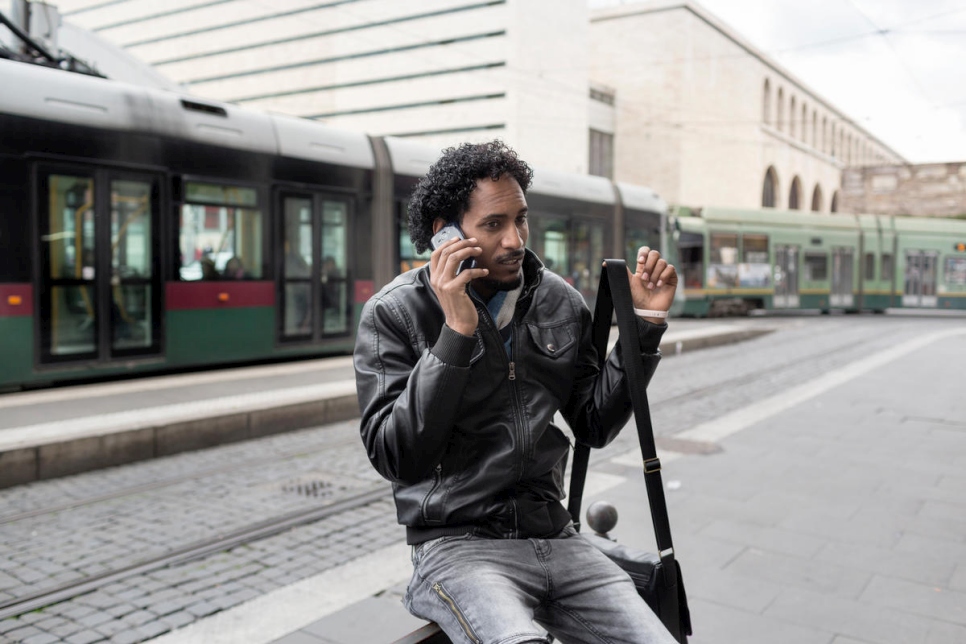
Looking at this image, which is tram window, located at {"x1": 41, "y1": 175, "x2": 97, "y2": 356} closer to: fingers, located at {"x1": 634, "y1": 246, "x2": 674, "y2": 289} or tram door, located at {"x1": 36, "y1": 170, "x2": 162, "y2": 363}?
tram door, located at {"x1": 36, "y1": 170, "x2": 162, "y2": 363}

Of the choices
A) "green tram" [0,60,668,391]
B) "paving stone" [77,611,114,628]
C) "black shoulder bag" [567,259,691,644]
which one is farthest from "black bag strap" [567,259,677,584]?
"green tram" [0,60,668,391]

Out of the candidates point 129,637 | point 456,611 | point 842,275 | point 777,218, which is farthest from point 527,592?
point 842,275

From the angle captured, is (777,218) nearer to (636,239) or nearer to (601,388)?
(636,239)

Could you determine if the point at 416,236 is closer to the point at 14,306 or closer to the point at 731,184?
the point at 14,306

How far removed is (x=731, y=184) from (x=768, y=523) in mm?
51889

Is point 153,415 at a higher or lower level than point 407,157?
lower

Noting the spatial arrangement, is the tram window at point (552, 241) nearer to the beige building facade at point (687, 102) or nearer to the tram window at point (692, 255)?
the tram window at point (692, 255)

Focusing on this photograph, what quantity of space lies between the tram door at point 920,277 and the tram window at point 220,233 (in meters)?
25.2

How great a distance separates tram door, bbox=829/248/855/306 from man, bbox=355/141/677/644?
27870mm

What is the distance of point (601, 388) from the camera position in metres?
2.22

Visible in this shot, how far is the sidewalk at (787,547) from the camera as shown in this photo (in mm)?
3459

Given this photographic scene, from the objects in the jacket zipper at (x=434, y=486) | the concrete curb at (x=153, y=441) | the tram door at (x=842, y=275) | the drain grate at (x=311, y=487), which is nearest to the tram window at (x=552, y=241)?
the concrete curb at (x=153, y=441)

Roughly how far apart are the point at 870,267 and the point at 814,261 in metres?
2.99

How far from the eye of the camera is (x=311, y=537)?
16.0 feet
